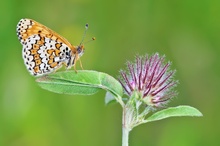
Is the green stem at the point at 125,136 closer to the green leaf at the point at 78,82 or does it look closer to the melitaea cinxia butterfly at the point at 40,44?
the green leaf at the point at 78,82

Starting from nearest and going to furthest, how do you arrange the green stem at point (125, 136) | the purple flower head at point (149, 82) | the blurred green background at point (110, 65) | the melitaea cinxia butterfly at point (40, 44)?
the green stem at point (125, 136)
the purple flower head at point (149, 82)
the melitaea cinxia butterfly at point (40, 44)
the blurred green background at point (110, 65)

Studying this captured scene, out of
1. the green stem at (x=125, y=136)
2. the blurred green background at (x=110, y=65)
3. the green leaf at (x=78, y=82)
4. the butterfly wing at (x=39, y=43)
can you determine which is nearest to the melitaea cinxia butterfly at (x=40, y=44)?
the butterfly wing at (x=39, y=43)

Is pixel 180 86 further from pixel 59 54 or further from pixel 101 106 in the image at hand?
pixel 59 54

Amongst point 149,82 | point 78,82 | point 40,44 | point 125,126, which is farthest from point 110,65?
point 125,126

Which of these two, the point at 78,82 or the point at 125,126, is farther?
the point at 78,82

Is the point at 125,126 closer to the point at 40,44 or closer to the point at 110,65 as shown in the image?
the point at 40,44

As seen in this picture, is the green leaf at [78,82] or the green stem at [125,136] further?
the green leaf at [78,82]

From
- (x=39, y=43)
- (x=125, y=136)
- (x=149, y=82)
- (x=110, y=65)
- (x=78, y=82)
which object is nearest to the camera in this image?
(x=125, y=136)
